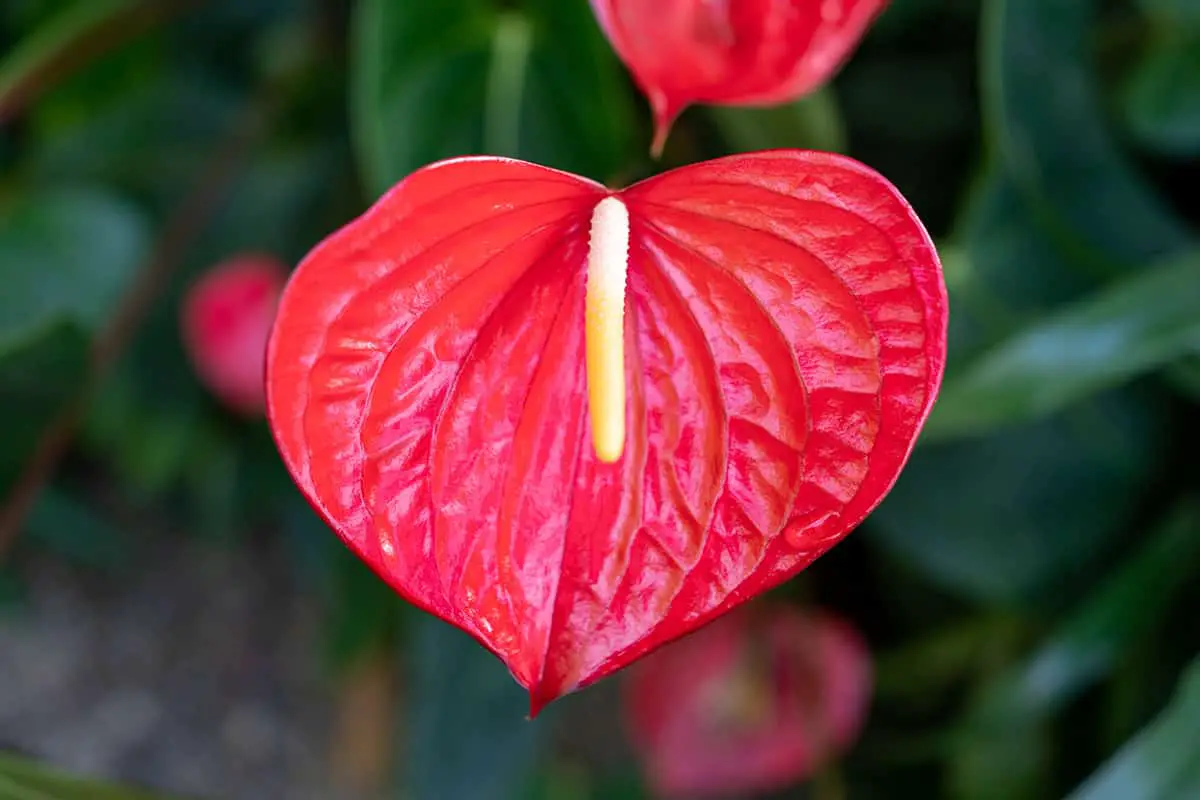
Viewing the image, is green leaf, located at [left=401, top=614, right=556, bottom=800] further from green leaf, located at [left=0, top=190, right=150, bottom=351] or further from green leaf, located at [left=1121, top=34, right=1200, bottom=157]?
green leaf, located at [left=1121, top=34, right=1200, bottom=157]

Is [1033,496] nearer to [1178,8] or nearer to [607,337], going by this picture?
[1178,8]

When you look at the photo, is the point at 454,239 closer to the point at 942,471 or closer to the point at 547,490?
the point at 547,490

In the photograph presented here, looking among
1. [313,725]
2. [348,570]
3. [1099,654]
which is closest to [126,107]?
[348,570]

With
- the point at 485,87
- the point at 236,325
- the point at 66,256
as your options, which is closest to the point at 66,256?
the point at 66,256

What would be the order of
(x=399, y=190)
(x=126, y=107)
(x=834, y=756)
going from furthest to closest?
(x=126, y=107), (x=834, y=756), (x=399, y=190)

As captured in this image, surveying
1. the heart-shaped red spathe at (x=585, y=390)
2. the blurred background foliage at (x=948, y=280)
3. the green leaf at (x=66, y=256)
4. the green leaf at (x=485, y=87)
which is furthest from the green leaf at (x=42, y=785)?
the green leaf at (x=66, y=256)

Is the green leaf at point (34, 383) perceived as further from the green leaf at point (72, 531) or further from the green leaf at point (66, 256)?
the green leaf at point (72, 531)
